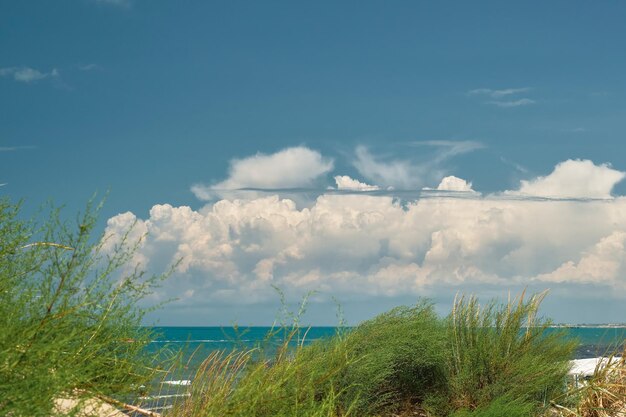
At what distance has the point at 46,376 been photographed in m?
4.09

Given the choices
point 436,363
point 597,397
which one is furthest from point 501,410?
point 597,397

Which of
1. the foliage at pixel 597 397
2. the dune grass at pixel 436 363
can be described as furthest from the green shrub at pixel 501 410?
the foliage at pixel 597 397

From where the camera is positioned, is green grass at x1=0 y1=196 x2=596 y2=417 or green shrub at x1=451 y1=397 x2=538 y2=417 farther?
green shrub at x1=451 y1=397 x2=538 y2=417

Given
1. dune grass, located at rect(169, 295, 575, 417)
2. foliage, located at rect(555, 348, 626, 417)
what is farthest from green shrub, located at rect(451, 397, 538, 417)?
foliage, located at rect(555, 348, 626, 417)

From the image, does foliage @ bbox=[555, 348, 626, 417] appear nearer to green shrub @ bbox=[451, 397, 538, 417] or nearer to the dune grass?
the dune grass

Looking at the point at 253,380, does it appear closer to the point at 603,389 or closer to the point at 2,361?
the point at 2,361

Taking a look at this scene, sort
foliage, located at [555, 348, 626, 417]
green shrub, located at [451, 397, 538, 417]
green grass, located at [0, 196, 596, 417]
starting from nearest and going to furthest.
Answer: green grass, located at [0, 196, 596, 417] → green shrub, located at [451, 397, 538, 417] → foliage, located at [555, 348, 626, 417]

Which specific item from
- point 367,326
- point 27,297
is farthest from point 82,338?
point 367,326

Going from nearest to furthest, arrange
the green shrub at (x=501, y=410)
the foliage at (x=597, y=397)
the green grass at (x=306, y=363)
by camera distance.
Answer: the green grass at (x=306, y=363) < the green shrub at (x=501, y=410) < the foliage at (x=597, y=397)

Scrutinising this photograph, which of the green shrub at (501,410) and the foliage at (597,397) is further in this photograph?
the foliage at (597,397)

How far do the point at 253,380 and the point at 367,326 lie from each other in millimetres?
3477

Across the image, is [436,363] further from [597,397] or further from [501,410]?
[597,397]

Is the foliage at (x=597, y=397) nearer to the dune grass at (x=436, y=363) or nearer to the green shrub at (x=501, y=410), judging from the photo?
the dune grass at (x=436, y=363)

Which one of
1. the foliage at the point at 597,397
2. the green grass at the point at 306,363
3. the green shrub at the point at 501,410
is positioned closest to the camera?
the green grass at the point at 306,363
